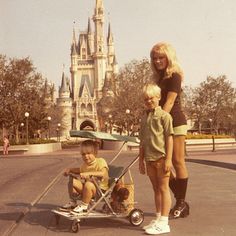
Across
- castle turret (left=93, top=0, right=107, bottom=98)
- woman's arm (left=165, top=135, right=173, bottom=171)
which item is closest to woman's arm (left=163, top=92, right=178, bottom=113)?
woman's arm (left=165, top=135, right=173, bottom=171)

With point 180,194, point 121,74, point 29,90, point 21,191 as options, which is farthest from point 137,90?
point 180,194

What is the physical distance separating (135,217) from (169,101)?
133 cm

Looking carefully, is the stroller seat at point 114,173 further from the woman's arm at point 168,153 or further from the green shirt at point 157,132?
the woman's arm at point 168,153

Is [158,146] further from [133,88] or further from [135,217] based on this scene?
[133,88]

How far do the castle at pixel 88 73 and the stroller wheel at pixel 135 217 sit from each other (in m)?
132

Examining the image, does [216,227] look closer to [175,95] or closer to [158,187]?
[158,187]

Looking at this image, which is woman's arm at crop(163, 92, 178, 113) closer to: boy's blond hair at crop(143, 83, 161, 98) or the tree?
boy's blond hair at crop(143, 83, 161, 98)

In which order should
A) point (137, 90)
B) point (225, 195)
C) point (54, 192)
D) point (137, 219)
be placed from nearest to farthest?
point (137, 219) < point (225, 195) < point (54, 192) < point (137, 90)

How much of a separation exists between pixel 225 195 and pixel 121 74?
146 feet

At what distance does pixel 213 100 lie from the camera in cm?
6744

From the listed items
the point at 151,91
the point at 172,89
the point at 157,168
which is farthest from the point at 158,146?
the point at 172,89

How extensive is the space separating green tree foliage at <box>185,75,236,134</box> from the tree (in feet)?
87.0

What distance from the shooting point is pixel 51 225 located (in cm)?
543

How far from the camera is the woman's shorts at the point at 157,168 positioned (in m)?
5.07
